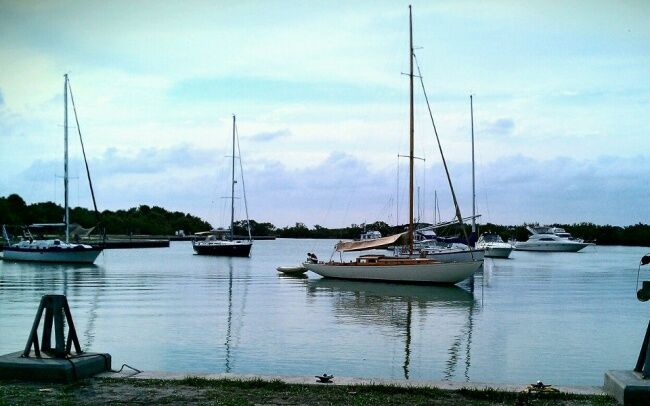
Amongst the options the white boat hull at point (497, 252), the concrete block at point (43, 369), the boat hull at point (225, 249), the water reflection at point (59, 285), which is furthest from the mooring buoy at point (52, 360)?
the white boat hull at point (497, 252)

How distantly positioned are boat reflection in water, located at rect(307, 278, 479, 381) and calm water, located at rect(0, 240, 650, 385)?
2.3 inches

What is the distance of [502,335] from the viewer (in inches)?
890

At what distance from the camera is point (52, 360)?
1038cm

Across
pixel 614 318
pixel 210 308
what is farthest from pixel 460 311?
pixel 210 308

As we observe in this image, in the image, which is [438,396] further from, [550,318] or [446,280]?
[446,280]

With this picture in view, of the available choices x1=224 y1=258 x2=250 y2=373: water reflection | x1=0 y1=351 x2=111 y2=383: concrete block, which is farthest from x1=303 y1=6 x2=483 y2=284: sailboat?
x1=0 y1=351 x2=111 y2=383: concrete block

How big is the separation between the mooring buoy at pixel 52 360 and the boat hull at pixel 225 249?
72.3 metres

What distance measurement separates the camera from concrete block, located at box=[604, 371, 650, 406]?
9172mm

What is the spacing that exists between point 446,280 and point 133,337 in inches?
985

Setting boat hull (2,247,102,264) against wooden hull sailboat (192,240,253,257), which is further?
wooden hull sailboat (192,240,253,257)

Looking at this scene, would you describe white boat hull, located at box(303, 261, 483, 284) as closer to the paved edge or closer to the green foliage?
the paved edge

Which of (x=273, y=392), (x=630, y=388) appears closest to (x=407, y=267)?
(x=273, y=392)

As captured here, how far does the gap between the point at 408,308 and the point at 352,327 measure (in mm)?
7197

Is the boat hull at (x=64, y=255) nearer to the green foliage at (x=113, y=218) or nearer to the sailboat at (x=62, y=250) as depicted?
the sailboat at (x=62, y=250)
